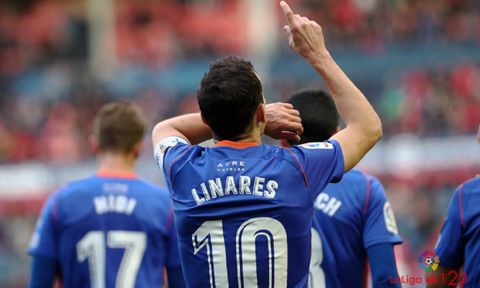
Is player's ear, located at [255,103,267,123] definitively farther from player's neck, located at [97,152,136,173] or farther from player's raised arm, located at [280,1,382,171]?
player's neck, located at [97,152,136,173]

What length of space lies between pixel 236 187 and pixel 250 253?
0.84 ft

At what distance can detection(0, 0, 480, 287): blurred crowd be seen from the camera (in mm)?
16953

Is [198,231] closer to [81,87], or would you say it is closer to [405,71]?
[405,71]

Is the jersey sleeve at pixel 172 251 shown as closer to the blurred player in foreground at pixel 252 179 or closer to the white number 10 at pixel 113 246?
the white number 10 at pixel 113 246

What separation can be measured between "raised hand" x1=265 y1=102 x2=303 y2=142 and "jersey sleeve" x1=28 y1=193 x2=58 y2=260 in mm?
1888

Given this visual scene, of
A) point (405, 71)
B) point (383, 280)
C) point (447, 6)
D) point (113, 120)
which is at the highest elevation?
point (447, 6)

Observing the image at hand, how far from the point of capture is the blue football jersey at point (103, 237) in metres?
5.42

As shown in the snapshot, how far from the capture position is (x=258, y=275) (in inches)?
147

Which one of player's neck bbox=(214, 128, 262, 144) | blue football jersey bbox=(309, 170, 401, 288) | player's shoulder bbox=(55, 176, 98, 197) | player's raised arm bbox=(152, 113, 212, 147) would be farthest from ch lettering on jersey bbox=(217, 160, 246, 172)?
player's shoulder bbox=(55, 176, 98, 197)

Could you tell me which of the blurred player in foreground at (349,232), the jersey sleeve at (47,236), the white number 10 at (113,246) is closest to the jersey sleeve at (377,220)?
the blurred player in foreground at (349,232)

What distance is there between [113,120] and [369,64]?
14.2 m

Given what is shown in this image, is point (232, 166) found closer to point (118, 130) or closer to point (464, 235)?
point (464, 235)

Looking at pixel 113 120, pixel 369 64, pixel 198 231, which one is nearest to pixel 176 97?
pixel 369 64

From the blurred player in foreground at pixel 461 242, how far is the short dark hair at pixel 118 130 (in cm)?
192
